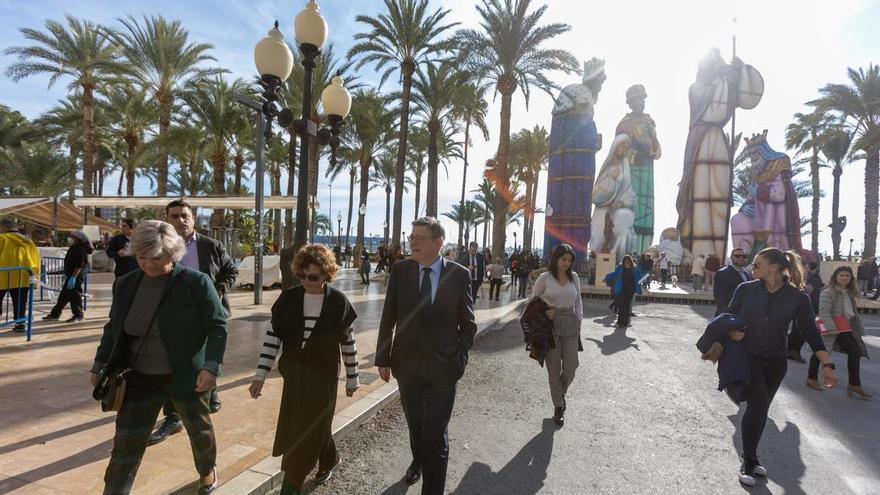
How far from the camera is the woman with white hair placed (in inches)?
94.6

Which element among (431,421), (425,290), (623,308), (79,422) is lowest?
(79,422)

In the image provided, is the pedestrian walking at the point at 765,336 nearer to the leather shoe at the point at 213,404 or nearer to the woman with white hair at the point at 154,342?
the woman with white hair at the point at 154,342

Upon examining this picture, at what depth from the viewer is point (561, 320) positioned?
462cm

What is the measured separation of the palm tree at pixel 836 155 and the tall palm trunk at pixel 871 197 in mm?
1367

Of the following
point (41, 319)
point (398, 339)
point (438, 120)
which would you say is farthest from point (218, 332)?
point (438, 120)

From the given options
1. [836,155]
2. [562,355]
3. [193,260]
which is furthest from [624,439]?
[836,155]

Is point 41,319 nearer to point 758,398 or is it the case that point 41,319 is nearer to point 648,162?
point 758,398

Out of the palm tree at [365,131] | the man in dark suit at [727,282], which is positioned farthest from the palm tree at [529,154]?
the man in dark suit at [727,282]

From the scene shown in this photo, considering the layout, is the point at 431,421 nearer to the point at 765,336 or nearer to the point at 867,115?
the point at 765,336

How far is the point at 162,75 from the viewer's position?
21641 millimetres

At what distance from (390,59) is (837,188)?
33.1 meters

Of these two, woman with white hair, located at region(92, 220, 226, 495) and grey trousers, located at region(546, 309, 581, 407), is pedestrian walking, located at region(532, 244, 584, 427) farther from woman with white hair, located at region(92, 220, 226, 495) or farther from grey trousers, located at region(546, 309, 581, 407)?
woman with white hair, located at region(92, 220, 226, 495)

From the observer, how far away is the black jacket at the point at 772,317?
338 cm

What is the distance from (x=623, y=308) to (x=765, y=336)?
726 centimetres
